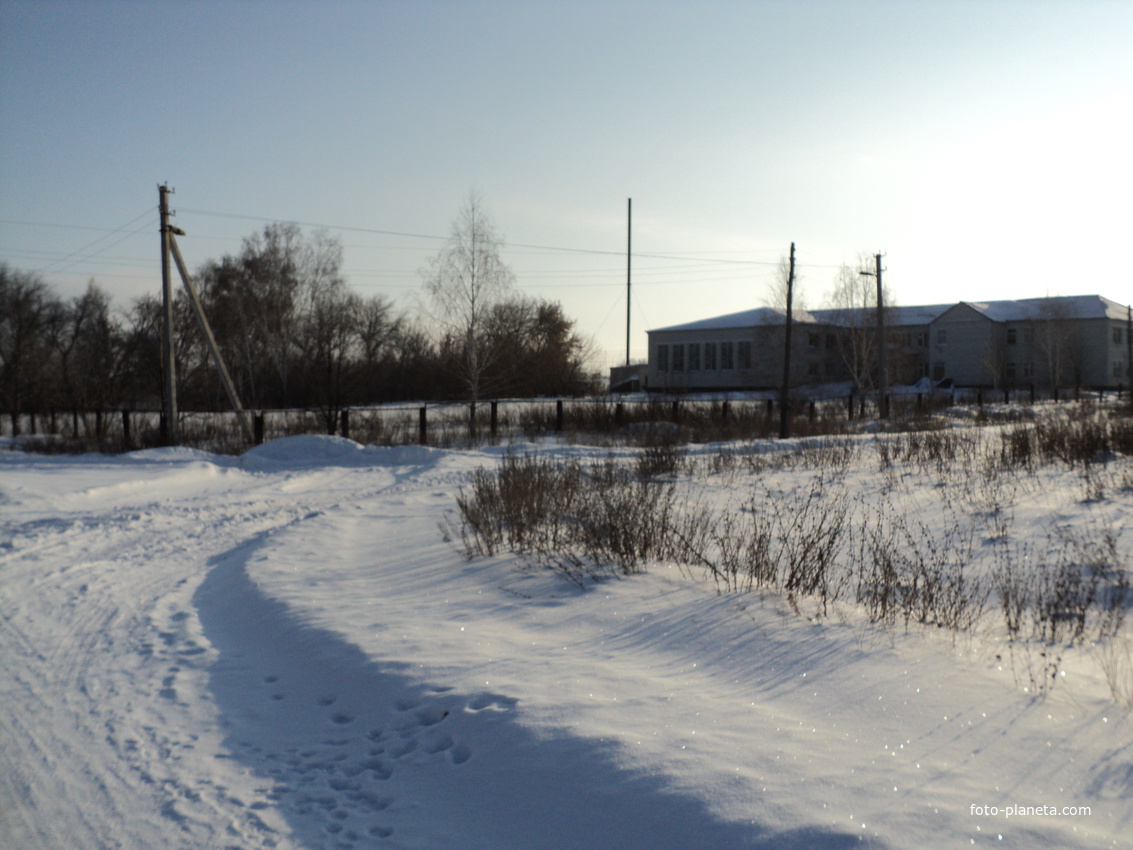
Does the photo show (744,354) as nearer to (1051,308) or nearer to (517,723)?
(1051,308)

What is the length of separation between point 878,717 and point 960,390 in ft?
200

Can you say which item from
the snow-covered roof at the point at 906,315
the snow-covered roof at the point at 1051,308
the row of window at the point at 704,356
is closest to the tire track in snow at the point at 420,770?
the snow-covered roof at the point at 906,315

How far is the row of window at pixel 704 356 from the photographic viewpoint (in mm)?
54906

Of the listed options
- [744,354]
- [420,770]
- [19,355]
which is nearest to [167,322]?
[19,355]

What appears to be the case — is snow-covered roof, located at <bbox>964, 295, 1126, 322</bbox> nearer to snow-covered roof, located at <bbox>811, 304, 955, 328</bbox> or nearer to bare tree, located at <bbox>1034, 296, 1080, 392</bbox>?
bare tree, located at <bbox>1034, 296, 1080, 392</bbox>

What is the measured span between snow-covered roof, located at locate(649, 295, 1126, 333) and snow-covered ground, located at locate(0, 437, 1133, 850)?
47.0 metres

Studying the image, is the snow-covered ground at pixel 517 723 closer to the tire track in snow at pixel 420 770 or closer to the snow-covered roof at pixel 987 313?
the tire track in snow at pixel 420 770

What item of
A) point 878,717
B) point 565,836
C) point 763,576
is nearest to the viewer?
point 565,836

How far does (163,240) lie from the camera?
1988 centimetres

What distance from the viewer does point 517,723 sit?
3480 millimetres

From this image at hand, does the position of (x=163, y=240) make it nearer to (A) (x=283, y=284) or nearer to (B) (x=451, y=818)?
(B) (x=451, y=818)

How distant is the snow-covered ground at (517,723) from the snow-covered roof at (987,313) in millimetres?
47047

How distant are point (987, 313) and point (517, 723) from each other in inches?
2616

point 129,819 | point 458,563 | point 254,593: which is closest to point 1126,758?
point 129,819
